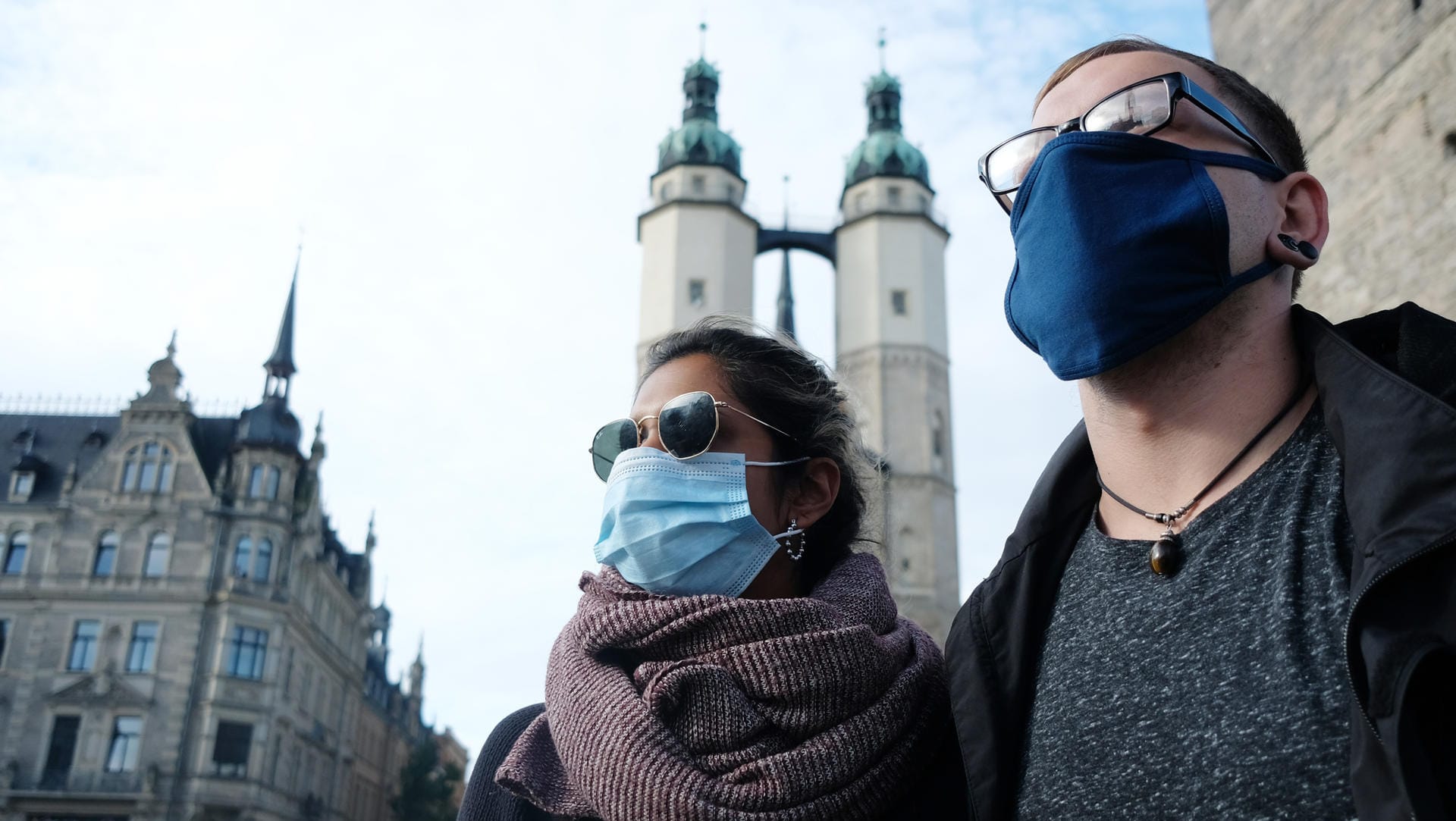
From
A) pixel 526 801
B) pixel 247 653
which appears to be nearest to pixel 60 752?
pixel 247 653

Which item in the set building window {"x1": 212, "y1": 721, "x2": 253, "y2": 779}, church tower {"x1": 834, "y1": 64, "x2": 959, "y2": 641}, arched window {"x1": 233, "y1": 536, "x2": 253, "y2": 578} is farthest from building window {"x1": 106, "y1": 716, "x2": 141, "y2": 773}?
church tower {"x1": 834, "y1": 64, "x2": 959, "y2": 641}

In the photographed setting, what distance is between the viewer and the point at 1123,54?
203cm

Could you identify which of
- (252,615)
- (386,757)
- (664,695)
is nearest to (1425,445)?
(664,695)

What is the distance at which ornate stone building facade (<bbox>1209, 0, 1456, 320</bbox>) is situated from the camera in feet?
30.0

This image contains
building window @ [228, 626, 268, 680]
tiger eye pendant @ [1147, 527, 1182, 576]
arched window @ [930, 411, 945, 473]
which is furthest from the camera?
arched window @ [930, 411, 945, 473]

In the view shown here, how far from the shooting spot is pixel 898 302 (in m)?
39.1

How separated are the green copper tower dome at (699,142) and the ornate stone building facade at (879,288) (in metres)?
0.05

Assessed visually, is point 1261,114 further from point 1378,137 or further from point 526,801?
point 1378,137

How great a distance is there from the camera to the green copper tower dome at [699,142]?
1570 inches

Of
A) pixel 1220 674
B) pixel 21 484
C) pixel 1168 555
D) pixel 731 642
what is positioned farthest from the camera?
pixel 21 484

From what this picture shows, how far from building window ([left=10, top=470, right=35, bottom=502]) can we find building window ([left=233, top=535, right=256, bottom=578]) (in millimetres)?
5991

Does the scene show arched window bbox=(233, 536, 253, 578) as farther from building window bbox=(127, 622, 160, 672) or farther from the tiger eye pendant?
the tiger eye pendant

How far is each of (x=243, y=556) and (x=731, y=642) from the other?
30787mm

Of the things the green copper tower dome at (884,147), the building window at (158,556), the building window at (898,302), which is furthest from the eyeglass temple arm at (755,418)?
the green copper tower dome at (884,147)
